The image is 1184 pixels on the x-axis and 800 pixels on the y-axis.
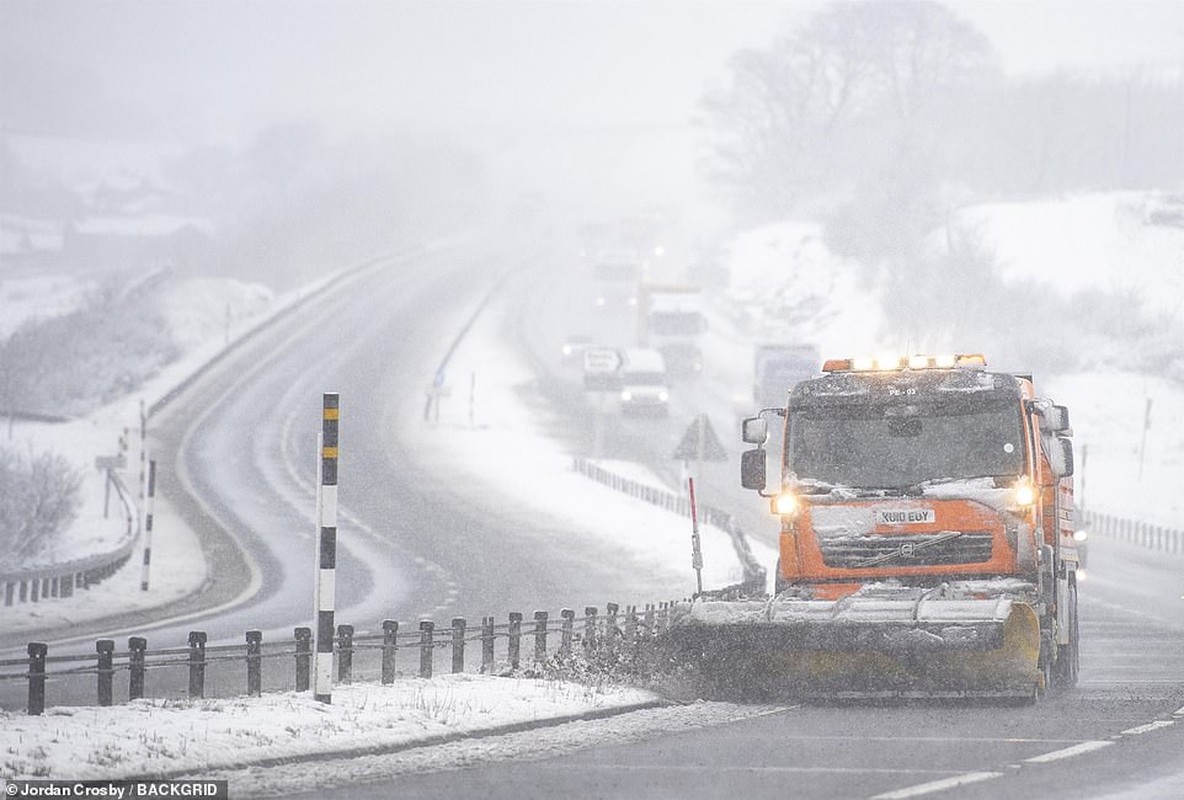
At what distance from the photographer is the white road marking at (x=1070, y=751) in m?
13.3

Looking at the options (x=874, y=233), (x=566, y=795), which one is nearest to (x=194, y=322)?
(x=874, y=233)

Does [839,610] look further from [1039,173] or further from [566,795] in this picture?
[1039,173]

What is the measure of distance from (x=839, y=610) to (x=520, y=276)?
12185 centimetres

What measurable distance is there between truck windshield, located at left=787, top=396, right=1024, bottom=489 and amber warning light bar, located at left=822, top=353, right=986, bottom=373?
0.73m

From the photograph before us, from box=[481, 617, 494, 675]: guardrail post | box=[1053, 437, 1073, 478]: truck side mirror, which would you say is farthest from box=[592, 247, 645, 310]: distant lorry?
box=[1053, 437, 1073, 478]: truck side mirror

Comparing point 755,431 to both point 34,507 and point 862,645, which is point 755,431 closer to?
point 862,645

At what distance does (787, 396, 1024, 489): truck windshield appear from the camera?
19.1m

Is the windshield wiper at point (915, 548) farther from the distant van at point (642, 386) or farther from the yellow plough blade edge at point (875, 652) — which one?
the distant van at point (642, 386)

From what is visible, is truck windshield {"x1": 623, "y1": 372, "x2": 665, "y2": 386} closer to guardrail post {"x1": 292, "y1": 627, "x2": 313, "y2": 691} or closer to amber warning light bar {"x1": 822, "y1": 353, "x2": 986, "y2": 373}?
amber warning light bar {"x1": 822, "y1": 353, "x2": 986, "y2": 373}

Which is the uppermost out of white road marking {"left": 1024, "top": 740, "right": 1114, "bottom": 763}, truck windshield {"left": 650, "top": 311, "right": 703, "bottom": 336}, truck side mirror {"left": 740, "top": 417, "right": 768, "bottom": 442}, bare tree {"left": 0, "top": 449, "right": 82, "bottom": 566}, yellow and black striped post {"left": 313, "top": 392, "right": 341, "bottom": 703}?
truck windshield {"left": 650, "top": 311, "right": 703, "bottom": 336}

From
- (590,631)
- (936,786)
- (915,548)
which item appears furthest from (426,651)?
(936,786)

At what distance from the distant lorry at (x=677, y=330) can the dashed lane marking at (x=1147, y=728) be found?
7801 centimetres

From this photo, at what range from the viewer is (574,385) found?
91812 mm

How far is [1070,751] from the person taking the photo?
1380cm
